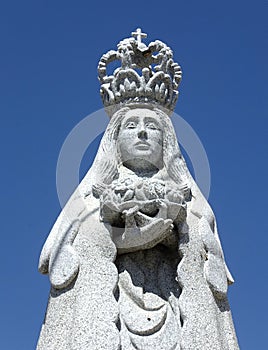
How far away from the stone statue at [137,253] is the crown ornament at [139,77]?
1.1 inches

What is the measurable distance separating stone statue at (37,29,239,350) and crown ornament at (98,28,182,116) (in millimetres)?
29

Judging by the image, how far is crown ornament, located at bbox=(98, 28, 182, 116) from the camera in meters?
8.99

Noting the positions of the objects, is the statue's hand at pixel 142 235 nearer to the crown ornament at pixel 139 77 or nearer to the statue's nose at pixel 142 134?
the statue's nose at pixel 142 134

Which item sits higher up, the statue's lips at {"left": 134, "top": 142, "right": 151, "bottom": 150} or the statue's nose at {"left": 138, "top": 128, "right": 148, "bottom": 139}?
the statue's nose at {"left": 138, "top": 128, "right": 148, "bottom": 139}

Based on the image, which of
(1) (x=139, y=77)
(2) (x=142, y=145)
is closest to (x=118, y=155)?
(2) (x=142, y=145)

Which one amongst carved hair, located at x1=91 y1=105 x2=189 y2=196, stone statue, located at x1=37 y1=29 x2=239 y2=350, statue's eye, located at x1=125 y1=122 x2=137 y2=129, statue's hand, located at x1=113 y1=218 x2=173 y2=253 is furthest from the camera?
statue's eye, located at x1=125 y1=122 x2=137 y2=129

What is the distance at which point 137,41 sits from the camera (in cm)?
971

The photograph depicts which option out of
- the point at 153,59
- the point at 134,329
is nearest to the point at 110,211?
the point at 134,329

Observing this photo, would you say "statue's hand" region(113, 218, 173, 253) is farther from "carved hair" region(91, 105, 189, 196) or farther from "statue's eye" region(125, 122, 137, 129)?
"statue's eye" region(125, 122, 137, 129)

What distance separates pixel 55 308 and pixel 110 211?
1.28 m

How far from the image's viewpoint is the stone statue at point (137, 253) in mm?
7375

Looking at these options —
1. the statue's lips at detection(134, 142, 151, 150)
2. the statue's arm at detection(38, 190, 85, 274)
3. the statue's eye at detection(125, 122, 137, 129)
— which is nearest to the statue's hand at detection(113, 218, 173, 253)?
the statue's arm at detection(38, 190, 85, 274)

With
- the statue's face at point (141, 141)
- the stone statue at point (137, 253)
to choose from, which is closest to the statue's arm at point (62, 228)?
the stone statue at point (137, 253)

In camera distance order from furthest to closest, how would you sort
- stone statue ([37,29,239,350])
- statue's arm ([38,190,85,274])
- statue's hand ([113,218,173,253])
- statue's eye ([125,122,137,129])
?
statue's eye ([125,122,137,129]), statue's arm ([38,190,85,274]), statue's hand ([113,218,173,253]), stone statue ([37,29,239,350])
